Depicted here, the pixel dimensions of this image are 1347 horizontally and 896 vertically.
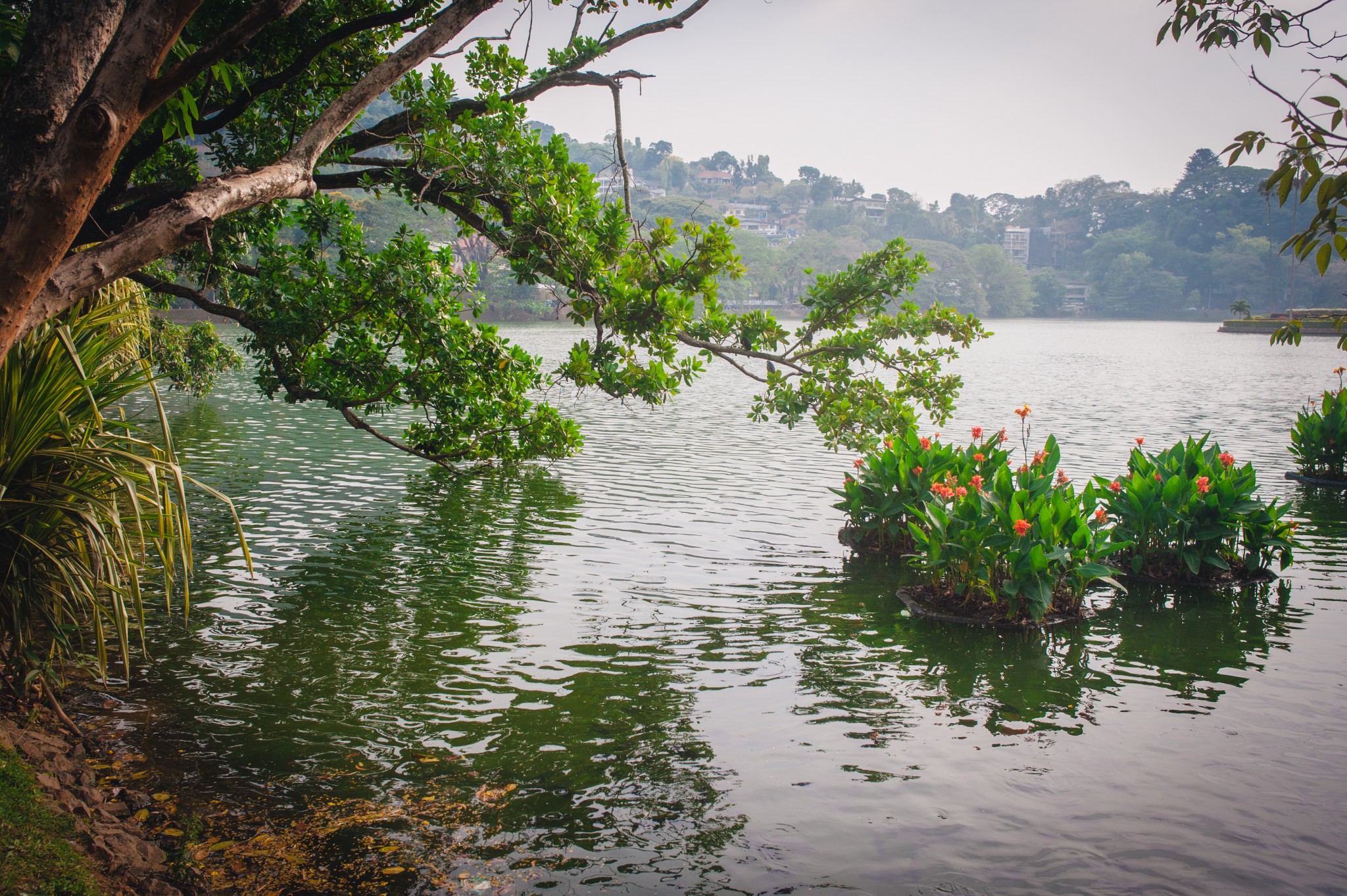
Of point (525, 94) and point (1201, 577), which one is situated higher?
point (525, 94)

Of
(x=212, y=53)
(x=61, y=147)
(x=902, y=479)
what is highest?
(x=212, y=53)

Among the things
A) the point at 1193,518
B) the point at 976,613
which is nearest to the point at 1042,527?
the point at 976,613

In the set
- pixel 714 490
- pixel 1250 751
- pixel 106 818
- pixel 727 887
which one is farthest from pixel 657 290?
pixel 714 490

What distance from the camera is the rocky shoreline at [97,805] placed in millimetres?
3504

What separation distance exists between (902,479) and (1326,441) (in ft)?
30.7

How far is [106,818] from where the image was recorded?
398cm

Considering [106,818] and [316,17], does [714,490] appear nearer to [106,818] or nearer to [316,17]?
[316,17]

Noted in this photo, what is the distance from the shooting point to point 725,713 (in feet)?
19.8

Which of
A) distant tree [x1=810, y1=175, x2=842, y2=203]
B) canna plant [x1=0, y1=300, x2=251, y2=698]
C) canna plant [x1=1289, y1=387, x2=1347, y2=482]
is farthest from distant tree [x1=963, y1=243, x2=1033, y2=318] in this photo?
canna plant [x1=0, y1=300, x2=251, y2=698]

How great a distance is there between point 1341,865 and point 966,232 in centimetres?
15851

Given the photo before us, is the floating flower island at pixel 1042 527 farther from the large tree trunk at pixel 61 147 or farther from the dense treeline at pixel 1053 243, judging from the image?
the dense treeline at pixel 1053 243

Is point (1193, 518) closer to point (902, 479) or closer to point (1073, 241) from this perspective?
point (902, 479)

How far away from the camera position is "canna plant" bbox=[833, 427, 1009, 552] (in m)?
9.90

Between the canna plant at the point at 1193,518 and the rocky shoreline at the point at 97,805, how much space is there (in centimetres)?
849
